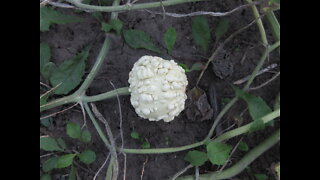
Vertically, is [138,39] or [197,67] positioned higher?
[138,39]

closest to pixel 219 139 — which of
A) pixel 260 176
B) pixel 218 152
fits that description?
pixel 218 152

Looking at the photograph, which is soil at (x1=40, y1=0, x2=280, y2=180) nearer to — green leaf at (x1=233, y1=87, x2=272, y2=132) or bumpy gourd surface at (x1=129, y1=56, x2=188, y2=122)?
green leaf at (x1=233, y1=87, x2=272, y2=132)

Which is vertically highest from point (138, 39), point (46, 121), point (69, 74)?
point (138, 39)

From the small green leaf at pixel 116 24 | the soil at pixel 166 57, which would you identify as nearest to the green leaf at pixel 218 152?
the soil at pixel 166 57

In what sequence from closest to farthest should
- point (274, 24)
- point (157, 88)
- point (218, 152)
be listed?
point (157, 88)
point (218, 152)
point (274, 24)

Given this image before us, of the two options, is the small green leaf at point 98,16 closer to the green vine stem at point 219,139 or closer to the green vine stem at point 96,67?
the green vine stem at point 96,67

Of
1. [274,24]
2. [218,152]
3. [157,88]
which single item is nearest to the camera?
[157,88]

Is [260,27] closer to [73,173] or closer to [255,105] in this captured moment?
[255,105]
